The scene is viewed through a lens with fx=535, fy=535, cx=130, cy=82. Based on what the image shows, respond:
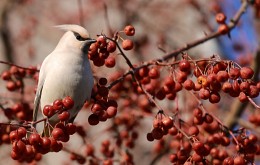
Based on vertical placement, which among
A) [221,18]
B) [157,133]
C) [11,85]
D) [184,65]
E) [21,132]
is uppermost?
[221,18]

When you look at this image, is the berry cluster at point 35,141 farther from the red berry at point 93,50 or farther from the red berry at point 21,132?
→ the red berry at point 93,50

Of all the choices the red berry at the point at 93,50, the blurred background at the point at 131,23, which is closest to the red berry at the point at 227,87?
the red berry at the point at 93,50

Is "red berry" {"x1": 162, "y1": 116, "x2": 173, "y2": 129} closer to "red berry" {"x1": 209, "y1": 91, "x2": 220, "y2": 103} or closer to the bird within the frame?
"red berry" {"x1": 209, "y1": 91, "x2": 220, "y2": 103}

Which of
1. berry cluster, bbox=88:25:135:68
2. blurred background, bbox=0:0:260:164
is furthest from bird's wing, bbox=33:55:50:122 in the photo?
blurred background, bbox=0:0:260:164

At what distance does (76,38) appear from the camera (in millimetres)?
2682

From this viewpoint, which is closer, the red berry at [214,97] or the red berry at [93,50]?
the red berry at [214,97]

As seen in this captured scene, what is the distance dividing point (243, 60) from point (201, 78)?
2.53m

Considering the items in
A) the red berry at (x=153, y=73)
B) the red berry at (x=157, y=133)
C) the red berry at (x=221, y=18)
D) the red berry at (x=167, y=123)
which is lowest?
the red berry at (x=157, y=133)

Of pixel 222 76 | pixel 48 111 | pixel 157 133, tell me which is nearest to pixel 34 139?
pixel 48 111

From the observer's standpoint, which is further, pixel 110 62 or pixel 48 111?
pixel 110 62

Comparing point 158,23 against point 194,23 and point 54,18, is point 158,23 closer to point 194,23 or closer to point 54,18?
point 194,23

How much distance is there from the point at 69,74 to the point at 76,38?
0.22 m

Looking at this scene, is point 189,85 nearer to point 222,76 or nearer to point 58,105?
point 222,76

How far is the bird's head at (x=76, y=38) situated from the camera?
261 centimetres
